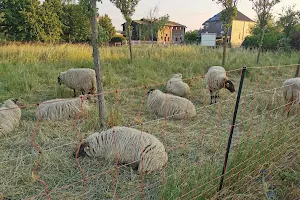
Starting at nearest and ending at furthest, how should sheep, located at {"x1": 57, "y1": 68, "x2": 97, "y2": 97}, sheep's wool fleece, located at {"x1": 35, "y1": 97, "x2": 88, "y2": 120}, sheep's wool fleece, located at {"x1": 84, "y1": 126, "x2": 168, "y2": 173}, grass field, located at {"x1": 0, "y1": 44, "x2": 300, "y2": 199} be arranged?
grass field, located at {"x1": 0, "y1": 44, "x2": 300, "y2": 199}, sheep's wool fleece, located at {"x1": 84, "y1": 126, "x2": 168, "y2": 173}, sheep's wool fleece, located at {"x1": 35, "y1": 97, "x2": 88, "y2": 120}, sheep, located at {"x1": 57, "y1": 68, "x2": 97, "y2": 97}

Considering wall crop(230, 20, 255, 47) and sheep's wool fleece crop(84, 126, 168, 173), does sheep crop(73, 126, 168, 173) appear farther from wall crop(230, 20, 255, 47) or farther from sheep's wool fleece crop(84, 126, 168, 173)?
wall crop(230, 20, 255, 47)

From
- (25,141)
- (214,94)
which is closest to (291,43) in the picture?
(214,94)

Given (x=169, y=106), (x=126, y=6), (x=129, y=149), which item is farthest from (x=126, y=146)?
(x=126, y=6)

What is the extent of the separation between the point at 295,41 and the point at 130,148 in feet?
68.2

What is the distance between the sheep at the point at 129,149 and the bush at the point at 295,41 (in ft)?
66.1

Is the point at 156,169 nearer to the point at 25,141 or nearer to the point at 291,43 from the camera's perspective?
the point at 25,141

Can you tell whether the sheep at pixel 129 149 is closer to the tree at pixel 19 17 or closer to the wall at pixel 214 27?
the tree at pixel 19 17

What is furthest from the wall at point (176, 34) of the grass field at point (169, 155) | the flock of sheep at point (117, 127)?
the flock of sheep at point (117, 127)

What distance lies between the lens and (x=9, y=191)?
2.53m

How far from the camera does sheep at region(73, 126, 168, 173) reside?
295cm

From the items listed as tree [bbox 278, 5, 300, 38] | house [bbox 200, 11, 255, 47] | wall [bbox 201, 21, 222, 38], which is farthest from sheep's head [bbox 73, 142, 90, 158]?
wall [bbox 201, 21, 222, 38]

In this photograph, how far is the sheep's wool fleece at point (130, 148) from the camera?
2.95m

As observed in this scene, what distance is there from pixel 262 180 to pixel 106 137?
2166 mm

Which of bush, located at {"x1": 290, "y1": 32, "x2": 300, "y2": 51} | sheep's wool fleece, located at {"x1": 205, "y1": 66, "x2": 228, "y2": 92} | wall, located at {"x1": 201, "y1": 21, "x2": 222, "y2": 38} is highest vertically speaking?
wall, located at {"x1": 201, "y1": 21, "x2": 222, "y2": 38}
